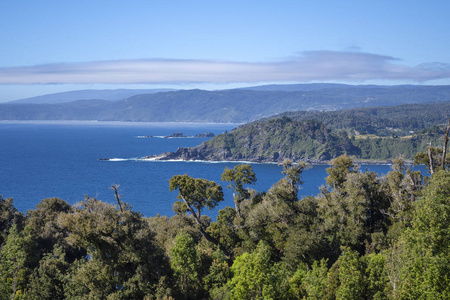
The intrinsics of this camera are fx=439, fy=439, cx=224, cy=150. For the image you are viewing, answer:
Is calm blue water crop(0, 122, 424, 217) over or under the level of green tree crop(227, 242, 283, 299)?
under

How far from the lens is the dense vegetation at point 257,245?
21922 millimetres

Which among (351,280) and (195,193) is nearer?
(351,280)

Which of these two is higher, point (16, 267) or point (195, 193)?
point (195, 193)

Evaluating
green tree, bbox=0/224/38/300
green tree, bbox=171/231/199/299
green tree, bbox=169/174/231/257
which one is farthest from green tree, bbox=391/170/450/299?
green tree, bbox=0/224/38/300

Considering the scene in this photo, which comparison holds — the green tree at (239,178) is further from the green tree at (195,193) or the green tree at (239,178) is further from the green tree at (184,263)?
the green tree at (184,263)

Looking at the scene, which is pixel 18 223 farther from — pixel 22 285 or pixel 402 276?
pixel 402 276

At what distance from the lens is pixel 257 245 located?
31.0m

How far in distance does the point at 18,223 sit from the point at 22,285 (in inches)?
521

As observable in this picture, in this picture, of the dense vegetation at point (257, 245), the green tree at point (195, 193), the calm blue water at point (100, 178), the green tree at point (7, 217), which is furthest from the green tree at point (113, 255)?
the calm blue water at point (100, 178)

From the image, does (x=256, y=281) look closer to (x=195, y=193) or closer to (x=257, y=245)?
(x=257, y=245)

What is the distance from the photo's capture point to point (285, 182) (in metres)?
38.8

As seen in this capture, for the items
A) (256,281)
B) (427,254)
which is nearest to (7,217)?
(256,281)

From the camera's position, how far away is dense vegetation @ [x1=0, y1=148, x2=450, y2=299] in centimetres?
2192

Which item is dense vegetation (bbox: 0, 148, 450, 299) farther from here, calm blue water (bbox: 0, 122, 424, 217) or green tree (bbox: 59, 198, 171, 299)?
calm blue water (bbox: 0, 122, 424, 217)
